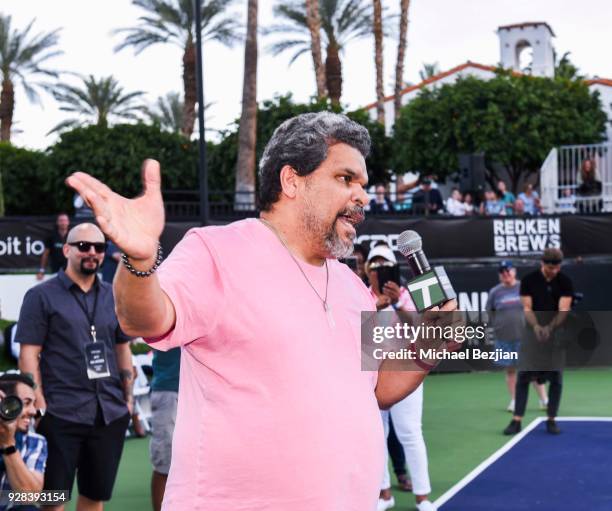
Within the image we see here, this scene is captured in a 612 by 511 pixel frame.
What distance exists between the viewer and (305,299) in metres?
2.90

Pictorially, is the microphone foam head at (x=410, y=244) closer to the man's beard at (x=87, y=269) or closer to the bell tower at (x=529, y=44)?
the man's beard at (x=87, y=269)

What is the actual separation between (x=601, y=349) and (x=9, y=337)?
854 cm

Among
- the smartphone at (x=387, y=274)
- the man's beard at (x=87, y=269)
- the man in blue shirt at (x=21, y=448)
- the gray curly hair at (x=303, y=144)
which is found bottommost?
the man in blue shirt at (x=21, y=448)

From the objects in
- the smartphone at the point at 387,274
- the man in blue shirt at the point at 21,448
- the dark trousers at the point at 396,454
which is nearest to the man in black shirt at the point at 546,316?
the dark trousers at the point at 396,454

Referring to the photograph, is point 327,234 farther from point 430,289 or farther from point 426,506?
point 426,506

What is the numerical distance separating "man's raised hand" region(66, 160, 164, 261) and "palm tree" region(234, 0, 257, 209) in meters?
22.0

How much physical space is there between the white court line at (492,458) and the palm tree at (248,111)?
550 inches

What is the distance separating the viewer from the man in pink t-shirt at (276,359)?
274 cm

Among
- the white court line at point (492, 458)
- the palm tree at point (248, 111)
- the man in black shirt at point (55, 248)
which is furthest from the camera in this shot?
the palm tree at point (248, 111)

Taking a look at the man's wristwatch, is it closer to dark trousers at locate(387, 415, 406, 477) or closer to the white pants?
the white pants

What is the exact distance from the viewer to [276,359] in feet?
9.10

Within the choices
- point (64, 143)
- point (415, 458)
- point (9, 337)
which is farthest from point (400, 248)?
point (64, 143)

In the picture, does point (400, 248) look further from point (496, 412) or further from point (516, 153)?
point (516, 153)

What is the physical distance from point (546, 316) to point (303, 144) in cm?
855
